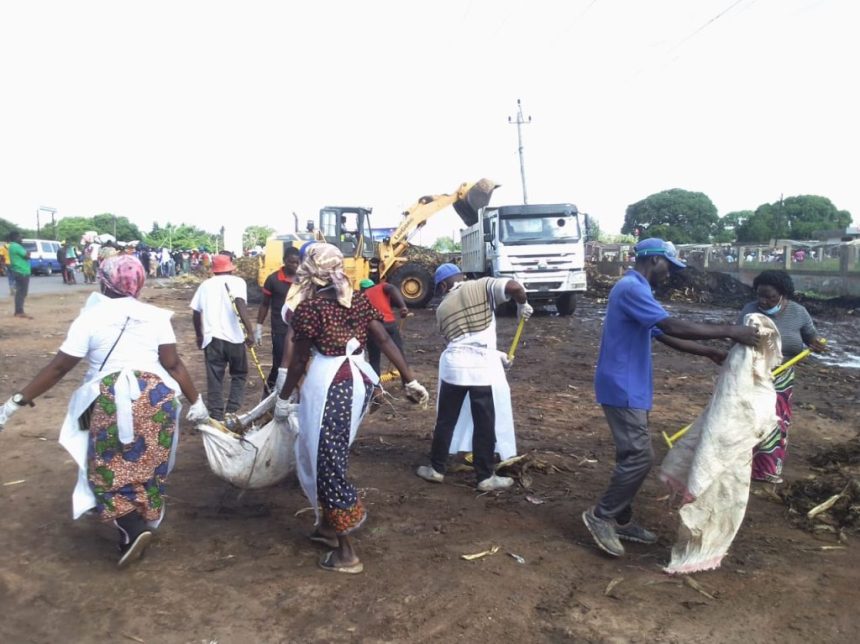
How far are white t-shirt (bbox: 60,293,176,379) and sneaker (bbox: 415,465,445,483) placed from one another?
2260mm

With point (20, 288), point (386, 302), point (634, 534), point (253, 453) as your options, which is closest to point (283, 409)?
point (253, 453)

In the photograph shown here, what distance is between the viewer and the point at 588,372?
33.2 ft

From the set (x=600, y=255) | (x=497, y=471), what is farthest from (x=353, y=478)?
(x=600, y=255)

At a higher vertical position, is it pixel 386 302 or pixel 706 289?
pixel 386 302

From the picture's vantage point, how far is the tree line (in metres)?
66.2

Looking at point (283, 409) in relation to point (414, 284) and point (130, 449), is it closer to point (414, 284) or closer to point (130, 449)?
point (130, 449)

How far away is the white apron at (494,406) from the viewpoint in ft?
16.1

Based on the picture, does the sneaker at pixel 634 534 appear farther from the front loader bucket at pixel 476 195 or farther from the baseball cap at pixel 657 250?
the front loader bucket at pixel 476 195

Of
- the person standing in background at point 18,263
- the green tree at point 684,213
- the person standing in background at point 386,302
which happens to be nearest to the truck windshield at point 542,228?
the person standing in background at point 386,302

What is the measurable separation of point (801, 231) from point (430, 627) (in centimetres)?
7188

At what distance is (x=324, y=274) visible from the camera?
3.72m

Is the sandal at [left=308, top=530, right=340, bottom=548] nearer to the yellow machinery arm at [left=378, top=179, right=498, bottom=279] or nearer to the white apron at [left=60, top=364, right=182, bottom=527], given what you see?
the white apron at [left=60, top=364, right=182, bottom=527]

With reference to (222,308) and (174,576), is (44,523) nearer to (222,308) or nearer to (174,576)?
(174,576)

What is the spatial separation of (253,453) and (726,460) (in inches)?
106
